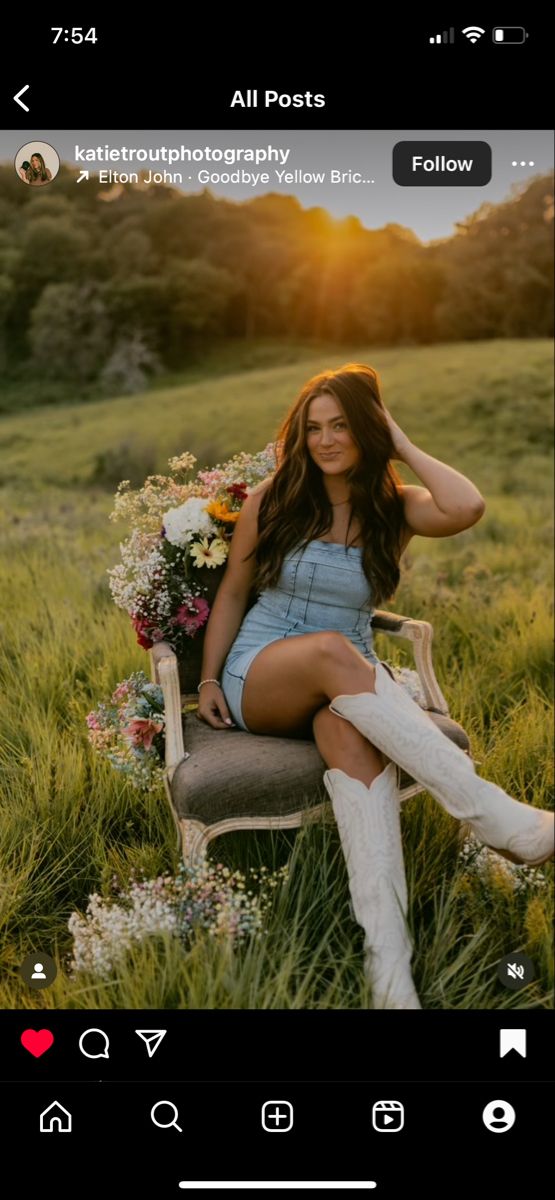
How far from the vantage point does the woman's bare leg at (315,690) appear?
2580 millimetres

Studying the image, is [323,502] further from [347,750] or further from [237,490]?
[347,750]

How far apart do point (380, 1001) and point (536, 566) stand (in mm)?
5384

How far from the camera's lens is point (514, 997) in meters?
2.27

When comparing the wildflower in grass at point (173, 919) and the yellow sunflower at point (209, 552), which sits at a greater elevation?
the yellow sunflower at point (209, 552)

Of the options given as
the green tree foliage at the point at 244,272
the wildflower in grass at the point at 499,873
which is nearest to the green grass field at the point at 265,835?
the wildflower in grass at the point at 499,873
